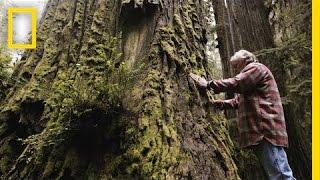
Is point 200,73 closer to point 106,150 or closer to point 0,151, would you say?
point 106,150

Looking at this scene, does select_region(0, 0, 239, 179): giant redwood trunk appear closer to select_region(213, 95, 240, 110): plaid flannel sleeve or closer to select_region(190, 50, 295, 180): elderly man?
select_region(213, 95, 240, 110): plaid flannel sleeve

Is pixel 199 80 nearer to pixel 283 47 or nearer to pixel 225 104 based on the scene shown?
pixel 225 104

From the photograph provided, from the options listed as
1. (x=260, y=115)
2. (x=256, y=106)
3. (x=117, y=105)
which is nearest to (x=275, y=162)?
(x=260, y=115)

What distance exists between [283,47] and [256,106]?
1624mm

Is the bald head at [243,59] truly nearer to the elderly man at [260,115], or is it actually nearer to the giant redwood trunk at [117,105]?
the elderly man at [260,115]

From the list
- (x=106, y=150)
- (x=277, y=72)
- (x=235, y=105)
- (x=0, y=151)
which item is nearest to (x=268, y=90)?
(x=235, y=105)

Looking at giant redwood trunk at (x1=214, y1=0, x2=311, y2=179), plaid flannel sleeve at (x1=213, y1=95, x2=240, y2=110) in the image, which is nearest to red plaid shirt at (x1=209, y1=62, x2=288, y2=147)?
plaid flannel sleeve at (x1=213, y1=95, x2=240, y2=110)

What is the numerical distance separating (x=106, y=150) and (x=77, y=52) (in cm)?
145

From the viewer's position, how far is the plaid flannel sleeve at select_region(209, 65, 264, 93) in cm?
374

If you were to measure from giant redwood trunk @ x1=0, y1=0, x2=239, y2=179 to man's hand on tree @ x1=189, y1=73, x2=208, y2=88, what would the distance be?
49 millimetres

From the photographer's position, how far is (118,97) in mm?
3469

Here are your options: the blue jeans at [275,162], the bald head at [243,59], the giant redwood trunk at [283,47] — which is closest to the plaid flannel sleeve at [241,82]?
the bald head at [243,59]

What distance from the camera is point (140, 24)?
165 inches

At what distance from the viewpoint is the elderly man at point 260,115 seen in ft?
12.2
